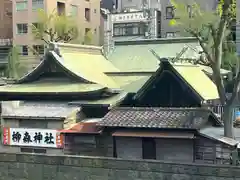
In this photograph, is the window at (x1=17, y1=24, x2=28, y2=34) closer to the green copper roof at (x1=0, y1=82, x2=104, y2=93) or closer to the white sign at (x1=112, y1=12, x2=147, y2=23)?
the white sign at (x1=112, y1=12, x2=147, y2=23)

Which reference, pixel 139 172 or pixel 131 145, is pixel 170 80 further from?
pixel 139 172

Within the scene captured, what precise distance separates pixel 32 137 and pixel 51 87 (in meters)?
3.04

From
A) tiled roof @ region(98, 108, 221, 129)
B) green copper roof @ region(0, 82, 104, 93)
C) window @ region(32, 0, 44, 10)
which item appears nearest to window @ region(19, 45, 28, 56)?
window @ region(32, 0, 44, 10)

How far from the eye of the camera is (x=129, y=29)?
167 feet

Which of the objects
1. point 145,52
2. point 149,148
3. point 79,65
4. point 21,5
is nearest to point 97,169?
point 149,148

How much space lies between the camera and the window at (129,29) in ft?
164

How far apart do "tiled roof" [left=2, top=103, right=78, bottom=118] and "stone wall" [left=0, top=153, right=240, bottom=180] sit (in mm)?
3562

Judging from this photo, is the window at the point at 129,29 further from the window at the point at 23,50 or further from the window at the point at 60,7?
the window at the point at 23,50

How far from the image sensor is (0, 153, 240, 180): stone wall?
40.9 feet

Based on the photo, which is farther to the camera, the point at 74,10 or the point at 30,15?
the point at 74,10

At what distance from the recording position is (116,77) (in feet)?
73.5

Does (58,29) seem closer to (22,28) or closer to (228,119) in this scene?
(22,28)

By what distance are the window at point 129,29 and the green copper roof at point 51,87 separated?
1192 inches

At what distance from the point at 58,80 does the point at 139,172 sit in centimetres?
941
